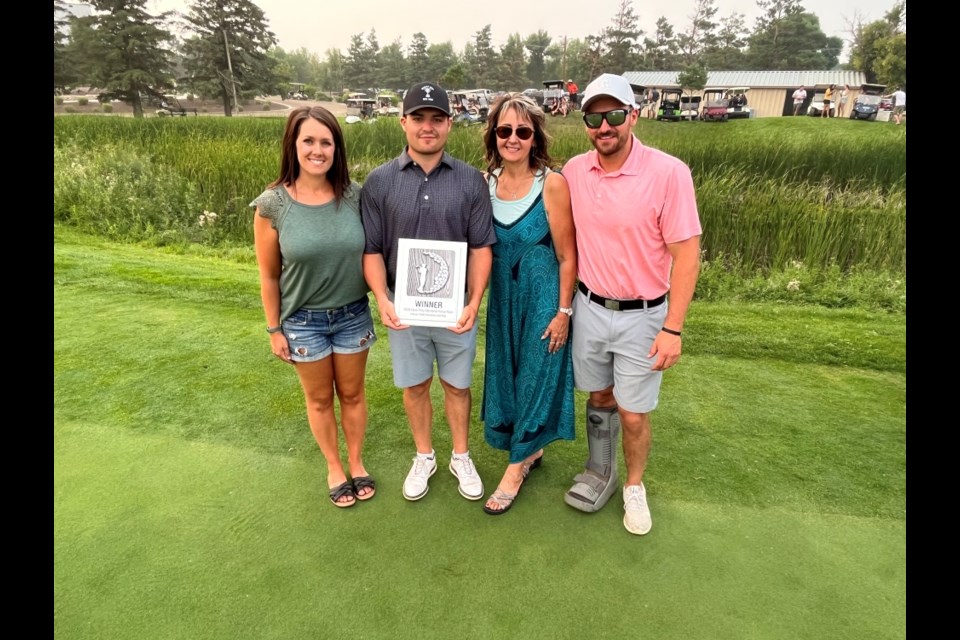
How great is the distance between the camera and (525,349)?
7.48 ft

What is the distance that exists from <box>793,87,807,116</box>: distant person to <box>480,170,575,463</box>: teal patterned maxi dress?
28560mm

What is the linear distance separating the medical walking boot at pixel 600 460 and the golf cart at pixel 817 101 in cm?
2842

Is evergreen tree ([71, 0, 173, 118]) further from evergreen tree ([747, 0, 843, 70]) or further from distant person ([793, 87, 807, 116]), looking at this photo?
evergreen tree ([747, 0, 843, 70])

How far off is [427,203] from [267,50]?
42.9 meters

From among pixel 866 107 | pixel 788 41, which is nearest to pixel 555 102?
pixel 866 107

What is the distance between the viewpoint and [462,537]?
205 centimetres

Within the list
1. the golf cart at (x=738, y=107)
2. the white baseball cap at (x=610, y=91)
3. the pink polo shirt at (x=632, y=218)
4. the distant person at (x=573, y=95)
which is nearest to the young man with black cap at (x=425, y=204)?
the pink polo shirt at (x=632, y=218)

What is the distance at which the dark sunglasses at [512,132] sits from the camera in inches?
77.0

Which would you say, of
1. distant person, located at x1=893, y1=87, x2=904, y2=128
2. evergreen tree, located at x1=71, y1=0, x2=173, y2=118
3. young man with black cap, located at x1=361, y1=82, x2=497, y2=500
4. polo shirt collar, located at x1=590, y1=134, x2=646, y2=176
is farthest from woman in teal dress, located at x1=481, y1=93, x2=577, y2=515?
evergreen tree, located at x1=71, y1=0, x2=173, y2=118

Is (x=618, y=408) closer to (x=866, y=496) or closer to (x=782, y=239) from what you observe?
(x=866, y=496)

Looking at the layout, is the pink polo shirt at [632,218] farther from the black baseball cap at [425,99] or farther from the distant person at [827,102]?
the distant person at [827,102]

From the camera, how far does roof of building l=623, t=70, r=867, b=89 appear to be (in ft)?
88.9

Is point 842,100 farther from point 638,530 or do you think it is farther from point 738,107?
point 638,530

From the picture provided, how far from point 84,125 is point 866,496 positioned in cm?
1732
